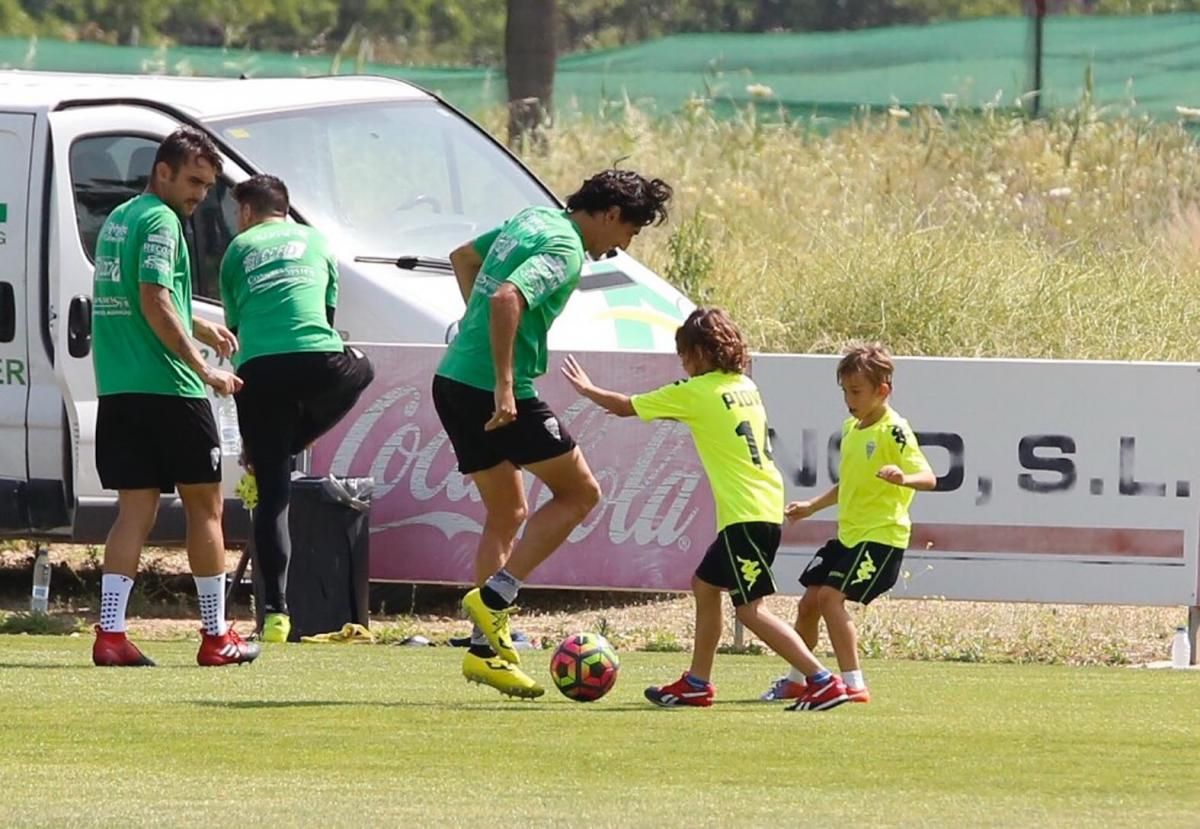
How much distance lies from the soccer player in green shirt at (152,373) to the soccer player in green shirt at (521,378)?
101 cm

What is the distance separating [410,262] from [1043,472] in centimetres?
316

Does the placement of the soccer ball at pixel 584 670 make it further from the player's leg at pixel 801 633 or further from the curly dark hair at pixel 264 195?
the curly dark hair at pixel 264 195

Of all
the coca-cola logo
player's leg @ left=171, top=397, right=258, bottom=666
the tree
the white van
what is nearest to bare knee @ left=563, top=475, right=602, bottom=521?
player's leg @ left=171, top=397, right=258, bottom=666

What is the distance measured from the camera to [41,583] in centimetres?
1218

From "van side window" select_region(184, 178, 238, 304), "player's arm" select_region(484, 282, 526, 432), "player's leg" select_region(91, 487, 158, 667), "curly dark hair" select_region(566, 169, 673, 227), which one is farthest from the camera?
"van side window" select_region(184, 178, 238, 304)

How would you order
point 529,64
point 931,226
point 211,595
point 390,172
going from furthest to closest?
point 529,64 < point 931,226 < point 390,172 < point 211,595

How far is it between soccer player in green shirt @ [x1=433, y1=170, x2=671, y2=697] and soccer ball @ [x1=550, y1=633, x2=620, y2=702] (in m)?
0.14

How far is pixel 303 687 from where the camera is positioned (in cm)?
916

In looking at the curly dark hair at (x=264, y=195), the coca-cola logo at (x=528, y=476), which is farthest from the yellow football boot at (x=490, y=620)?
the coca-cola logo at (x=528, y=476)

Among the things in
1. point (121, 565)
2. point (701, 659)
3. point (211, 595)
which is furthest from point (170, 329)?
point (701, 659)

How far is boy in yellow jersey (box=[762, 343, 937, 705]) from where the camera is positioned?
9.04 metres

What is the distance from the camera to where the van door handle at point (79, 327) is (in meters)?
11.7

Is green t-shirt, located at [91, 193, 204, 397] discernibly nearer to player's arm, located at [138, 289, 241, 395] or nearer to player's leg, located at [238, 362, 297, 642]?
player's arm, located at [138, 289, 241, 395]

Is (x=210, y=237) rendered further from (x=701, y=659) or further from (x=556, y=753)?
(x=556, y=753)
